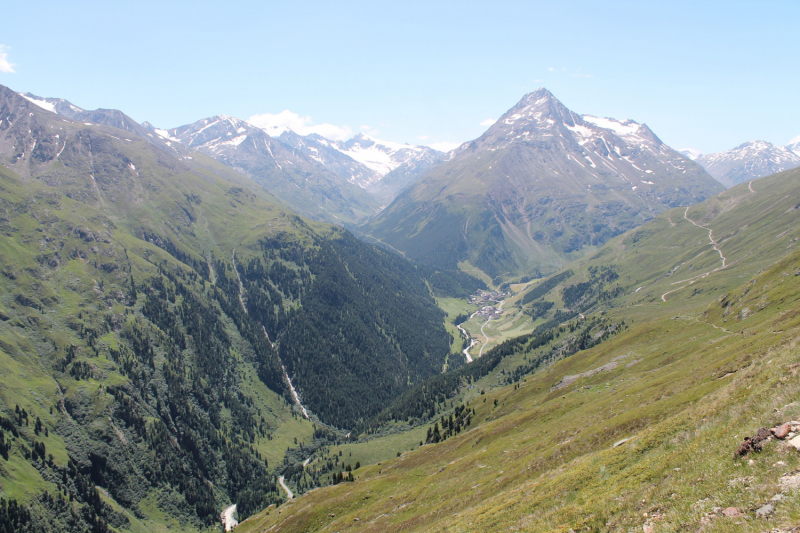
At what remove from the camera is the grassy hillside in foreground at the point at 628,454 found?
19.3 metres

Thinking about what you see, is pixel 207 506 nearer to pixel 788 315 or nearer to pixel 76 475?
pixel 76 475

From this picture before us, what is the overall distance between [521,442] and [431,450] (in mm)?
40438

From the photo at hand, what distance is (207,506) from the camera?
560 ft

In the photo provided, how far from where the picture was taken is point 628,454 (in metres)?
33.1

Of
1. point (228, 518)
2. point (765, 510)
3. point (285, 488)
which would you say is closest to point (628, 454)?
point (765, 510)

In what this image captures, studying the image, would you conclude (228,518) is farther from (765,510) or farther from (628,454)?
(765,510)

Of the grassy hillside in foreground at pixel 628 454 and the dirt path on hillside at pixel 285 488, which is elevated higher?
the grassy hillside in foreground at pixel 628 454

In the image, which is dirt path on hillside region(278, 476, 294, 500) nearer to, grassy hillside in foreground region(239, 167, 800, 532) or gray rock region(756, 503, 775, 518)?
grassy hillside in foreground region(239, 167, 800, 532)

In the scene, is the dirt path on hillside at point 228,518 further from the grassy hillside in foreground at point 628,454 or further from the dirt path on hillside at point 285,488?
the grassy hillside in foreground at point 628,454

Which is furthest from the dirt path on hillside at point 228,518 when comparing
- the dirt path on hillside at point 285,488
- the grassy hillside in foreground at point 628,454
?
the grassy hillside in foreground at point 628,454

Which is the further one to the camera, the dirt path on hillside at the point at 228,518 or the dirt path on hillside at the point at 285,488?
the dirt path on hillside at the point at 285,488

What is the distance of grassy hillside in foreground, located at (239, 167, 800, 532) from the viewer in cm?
1926

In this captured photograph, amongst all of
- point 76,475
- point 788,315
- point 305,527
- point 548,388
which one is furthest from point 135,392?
point 788,315

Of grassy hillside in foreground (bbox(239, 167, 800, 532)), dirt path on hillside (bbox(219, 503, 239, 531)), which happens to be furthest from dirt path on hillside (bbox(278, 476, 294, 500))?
grassy hillside in foreground (bbox(239, 167, 800, 532))
